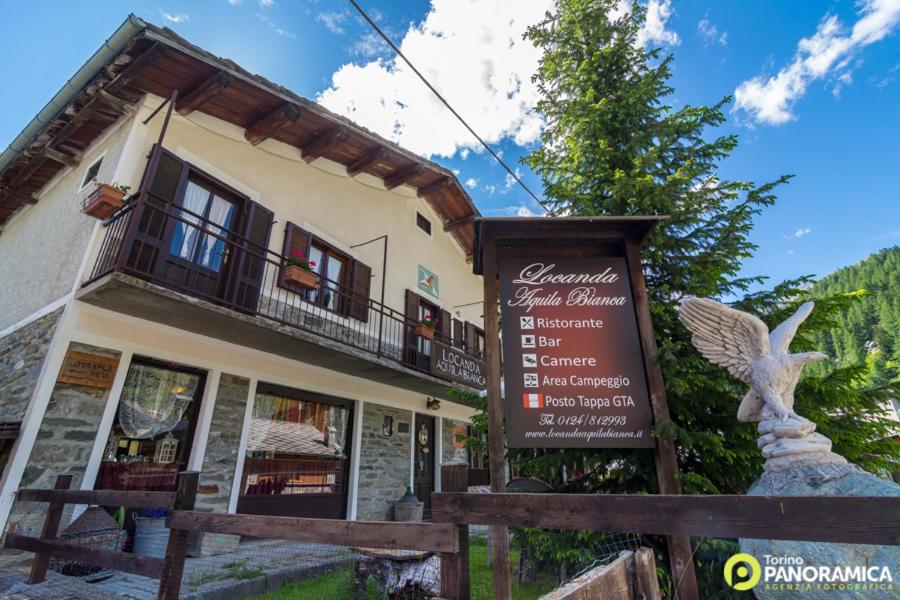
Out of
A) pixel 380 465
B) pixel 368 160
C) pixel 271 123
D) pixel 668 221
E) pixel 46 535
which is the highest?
pixel 368 160

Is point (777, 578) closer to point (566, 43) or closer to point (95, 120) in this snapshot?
point (566, 43)

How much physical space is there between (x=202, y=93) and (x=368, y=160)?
352 centimetres

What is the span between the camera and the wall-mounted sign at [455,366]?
8805mm

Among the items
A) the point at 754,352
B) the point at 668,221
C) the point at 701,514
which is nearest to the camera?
the point at 701,514

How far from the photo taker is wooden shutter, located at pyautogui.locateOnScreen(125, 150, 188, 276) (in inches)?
203

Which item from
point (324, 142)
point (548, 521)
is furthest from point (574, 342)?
point (324, 142)

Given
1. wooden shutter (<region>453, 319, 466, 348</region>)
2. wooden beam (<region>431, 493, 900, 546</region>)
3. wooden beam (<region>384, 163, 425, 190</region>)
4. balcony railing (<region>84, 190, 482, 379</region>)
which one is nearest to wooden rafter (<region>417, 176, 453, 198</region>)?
wooden beam (<region>384, 163, 425, 190</region>)

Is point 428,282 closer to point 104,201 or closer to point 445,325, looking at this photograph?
point 445,325

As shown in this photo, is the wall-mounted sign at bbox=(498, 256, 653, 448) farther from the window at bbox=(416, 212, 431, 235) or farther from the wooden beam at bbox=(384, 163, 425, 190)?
the window at bbox=(416, 212, 431, 235)

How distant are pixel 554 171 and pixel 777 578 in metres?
4.12

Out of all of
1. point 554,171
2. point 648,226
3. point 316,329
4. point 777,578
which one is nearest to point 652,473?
point 777,578

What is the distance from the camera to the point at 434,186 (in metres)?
11.3

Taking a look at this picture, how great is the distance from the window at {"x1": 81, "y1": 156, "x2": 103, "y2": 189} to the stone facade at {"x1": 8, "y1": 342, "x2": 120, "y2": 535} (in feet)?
10.3

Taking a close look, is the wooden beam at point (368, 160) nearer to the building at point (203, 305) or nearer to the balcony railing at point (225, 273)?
the building at point (203, 305)
